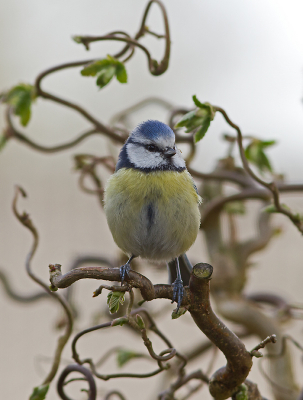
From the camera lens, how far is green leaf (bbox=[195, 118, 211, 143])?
2.75 feet

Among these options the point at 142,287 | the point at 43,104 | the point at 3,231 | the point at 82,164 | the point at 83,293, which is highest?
the point at 43,104

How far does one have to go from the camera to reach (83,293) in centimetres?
217

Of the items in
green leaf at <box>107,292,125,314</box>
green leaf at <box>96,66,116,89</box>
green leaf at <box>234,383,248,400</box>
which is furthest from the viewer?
green leaf at <box>96,66,116,89</box>

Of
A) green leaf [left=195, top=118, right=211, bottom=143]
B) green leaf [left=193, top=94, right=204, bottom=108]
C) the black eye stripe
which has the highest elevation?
green leaf [left=193, top=94, right=204, bottom=108]

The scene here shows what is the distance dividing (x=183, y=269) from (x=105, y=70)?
0.57 m

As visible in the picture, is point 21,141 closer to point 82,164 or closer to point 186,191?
point 82,164

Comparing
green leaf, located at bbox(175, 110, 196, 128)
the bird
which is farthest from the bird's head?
green leaf, located at bbox(175, 110, 196, 128)

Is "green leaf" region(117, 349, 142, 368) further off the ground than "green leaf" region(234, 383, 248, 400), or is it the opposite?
"green leaf" region(234, 383, 248, 400)

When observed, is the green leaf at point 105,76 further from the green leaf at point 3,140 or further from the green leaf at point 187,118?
the green leaf at point 3,140

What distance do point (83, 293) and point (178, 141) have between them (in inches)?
45.0

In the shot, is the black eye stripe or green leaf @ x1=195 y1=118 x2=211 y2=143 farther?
the black eye stripe

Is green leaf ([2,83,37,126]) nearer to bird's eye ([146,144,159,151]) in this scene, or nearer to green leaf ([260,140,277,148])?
bird's eye ([146,144,159,151])

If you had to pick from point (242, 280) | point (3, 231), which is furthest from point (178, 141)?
point (3, 231)

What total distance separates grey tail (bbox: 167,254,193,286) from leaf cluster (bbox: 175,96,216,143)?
1.55 feet
